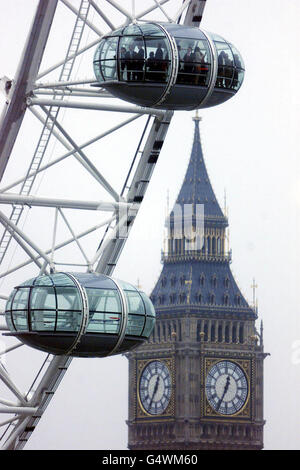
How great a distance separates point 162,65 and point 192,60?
2.19 ft

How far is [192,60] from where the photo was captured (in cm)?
5081

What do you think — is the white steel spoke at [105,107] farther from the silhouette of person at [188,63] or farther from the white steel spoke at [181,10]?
the silhouette of person at [188,63]

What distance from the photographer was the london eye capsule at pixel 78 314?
52.0 meters

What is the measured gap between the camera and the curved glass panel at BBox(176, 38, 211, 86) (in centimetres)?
5069

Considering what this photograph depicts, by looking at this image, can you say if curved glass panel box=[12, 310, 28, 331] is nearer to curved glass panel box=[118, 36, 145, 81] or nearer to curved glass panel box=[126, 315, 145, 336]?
curved glass panel box=[126, 315, 145, 336]

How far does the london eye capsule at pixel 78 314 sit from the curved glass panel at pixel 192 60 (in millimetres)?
4874

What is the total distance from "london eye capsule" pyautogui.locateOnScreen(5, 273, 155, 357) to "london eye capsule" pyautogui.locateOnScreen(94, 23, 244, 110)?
164 inches

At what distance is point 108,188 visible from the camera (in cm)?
5734

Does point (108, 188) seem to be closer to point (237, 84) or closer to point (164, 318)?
point (237, 84)

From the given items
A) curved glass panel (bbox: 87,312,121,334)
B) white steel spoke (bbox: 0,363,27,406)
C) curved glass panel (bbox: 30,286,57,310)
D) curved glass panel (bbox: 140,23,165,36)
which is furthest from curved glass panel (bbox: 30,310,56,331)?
white steel spoke (bbox: 0,363,27,406)

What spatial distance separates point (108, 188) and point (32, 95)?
329cm
